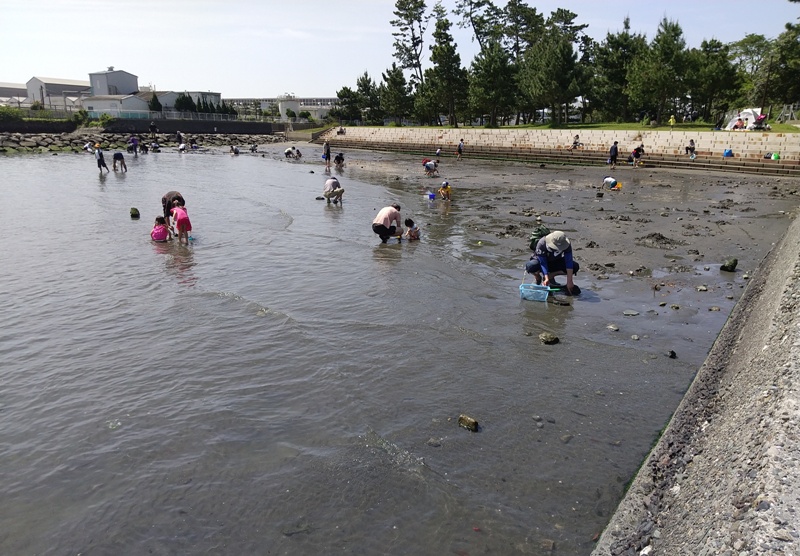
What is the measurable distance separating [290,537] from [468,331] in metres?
5.51

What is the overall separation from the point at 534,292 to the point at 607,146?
3944 cm

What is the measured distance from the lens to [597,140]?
46531mm

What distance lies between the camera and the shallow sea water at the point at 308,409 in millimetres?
5113

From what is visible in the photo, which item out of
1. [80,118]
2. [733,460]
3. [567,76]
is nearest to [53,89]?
[80,118]

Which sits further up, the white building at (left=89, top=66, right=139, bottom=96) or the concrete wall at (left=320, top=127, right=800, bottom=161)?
the white building at (left=89, top=66, right=139, bottom=96)

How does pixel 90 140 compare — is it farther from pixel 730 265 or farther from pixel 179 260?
pixel 730 265

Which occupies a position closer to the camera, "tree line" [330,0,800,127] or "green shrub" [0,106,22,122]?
"tree line" [330,0,800,127]

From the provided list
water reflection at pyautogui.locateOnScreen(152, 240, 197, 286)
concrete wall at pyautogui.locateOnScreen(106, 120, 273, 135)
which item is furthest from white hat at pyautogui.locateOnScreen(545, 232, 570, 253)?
concrete wall at pyautogui.locateOnScreen(106, 120, 273, 135)

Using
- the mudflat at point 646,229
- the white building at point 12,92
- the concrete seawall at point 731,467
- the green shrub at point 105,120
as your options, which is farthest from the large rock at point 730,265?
the white building at point 12,92

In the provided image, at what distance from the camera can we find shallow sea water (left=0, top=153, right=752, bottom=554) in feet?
16.8

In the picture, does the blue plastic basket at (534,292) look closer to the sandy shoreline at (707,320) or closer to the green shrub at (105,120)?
the sandy shoreline at (707,320)

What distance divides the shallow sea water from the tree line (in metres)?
41.0

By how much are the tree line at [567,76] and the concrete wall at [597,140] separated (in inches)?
286

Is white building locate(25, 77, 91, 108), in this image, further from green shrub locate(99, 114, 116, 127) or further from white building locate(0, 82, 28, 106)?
green shrub locate(99, 114, 116, 127)
